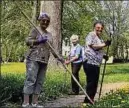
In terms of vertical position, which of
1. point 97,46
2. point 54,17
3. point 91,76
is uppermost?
point 54,17

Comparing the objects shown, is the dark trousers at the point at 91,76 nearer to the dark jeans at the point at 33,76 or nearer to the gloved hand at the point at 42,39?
the dark jeans at the point at 33,76

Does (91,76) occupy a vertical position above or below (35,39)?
below

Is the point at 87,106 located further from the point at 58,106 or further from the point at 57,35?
the point at 57,35

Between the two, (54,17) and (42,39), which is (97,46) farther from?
(54,17)

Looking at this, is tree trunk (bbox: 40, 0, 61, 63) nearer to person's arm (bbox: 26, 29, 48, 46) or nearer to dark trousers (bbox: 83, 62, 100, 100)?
dark trousers (bbox: 83, 62, 100, 100)

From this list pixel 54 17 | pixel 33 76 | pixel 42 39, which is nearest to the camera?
pixel 42 39

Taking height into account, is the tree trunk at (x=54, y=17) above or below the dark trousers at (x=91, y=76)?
above

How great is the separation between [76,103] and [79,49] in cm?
280

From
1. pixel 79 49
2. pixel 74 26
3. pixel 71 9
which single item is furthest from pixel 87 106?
pixel 74 26

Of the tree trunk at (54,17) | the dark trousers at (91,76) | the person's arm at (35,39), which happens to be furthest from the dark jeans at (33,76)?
the tree trunk at (54,17)

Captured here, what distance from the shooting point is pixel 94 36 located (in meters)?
10.3

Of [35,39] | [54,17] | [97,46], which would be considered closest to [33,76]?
[35,39]

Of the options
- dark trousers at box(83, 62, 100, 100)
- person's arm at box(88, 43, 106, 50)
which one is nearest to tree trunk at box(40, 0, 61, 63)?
dark trousers at box(83, 62, 100, 100)

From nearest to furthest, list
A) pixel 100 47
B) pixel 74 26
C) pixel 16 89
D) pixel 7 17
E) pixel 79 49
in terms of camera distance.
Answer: pixel 100 47 → pixel 16 89 → pixel 79 49 → pixel 7 17 → pixel 74 26
